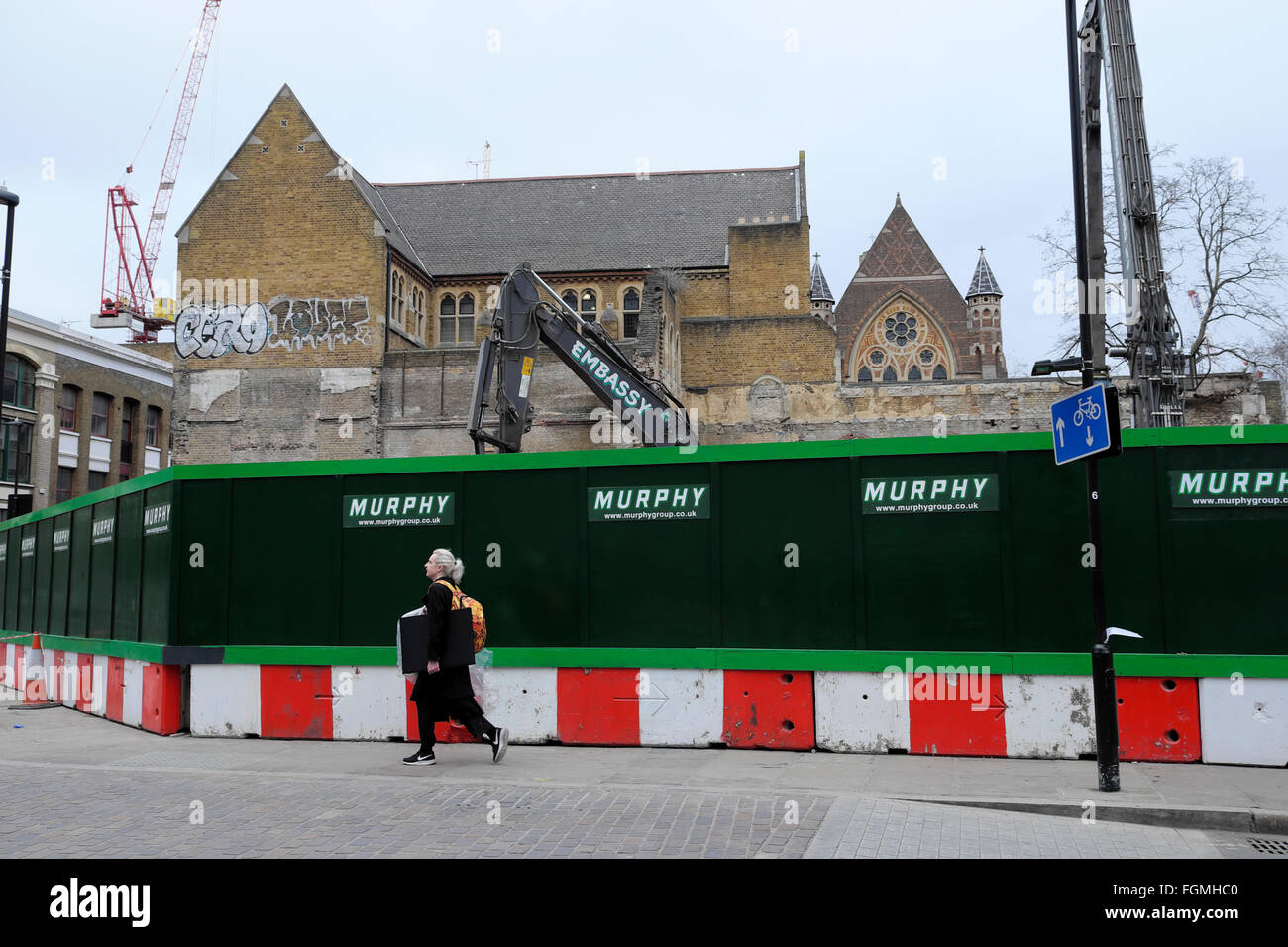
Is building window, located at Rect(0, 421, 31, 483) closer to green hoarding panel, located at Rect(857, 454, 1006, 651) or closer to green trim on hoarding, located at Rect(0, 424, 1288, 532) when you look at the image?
green trim on hoarding, located at Rect(0, 424, 1288, 532)

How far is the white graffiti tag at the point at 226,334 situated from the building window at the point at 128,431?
719 inches

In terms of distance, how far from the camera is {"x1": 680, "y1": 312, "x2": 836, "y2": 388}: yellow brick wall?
37719 millimetres

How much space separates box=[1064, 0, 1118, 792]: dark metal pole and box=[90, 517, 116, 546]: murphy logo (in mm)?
11139

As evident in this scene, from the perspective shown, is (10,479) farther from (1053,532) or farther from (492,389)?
(1053,532)

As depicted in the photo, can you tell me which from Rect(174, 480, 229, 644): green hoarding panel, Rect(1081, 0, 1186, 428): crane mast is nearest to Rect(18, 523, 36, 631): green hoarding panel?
Answer: Rect(174, 480, 229, 644): green hoarding panel

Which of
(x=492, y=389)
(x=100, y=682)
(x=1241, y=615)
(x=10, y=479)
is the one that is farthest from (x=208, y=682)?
(x=10, y=479)

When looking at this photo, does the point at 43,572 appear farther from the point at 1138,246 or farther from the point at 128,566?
the point at 1138,246

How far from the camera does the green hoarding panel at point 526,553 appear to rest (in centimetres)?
1040

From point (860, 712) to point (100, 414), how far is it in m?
47.7

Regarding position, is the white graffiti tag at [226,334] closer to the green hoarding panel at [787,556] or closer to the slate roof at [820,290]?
the green hoarding panel at [787,556]

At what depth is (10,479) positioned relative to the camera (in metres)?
42.7

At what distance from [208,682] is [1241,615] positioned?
1000cm
